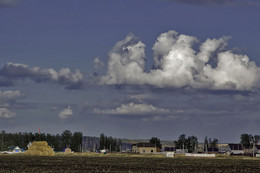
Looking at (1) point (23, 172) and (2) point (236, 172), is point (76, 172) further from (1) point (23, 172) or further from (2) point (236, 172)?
(2) point (236, 172)

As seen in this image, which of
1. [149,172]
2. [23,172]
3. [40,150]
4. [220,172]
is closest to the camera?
[23,172]

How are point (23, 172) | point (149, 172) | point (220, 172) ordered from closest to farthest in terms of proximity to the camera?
1. point (23, 172)
2. point (149, 172)
3. point (220, 172)

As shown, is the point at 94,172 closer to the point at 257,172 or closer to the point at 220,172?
the point at 220,172

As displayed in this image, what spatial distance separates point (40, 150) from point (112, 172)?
445ft

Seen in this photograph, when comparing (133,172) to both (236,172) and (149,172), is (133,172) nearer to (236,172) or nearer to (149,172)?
(149,172)

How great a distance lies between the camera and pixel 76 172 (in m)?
66.5

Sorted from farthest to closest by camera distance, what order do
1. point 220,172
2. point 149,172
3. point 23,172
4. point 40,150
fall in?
point 40,150 < point 220,172 < point 149,172 < point 23,172

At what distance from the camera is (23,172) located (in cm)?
6431

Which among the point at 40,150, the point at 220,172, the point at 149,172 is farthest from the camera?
the point at 40,150

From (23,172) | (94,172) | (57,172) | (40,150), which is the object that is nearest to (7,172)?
(23,172)

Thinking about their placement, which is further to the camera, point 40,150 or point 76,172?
point 40,150

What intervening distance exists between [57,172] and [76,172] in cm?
283

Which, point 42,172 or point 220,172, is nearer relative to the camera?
point 42,172

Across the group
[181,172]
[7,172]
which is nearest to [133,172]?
[181,172]
